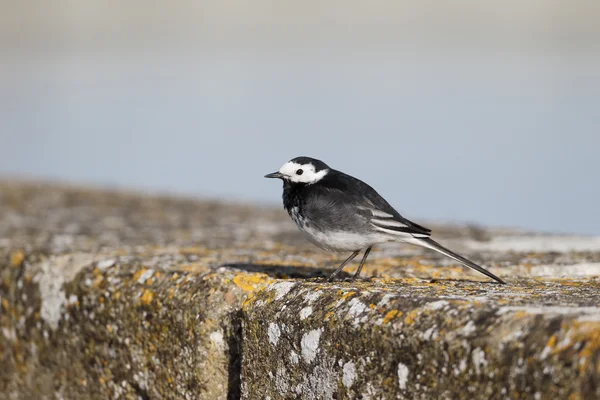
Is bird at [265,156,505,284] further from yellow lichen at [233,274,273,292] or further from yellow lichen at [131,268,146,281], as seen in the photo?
yellow lichen at [131,268,146,281]

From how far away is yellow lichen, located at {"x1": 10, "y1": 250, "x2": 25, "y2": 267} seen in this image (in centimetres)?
580

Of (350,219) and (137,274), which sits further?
(137,274)

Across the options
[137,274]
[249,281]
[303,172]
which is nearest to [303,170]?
[303,172]

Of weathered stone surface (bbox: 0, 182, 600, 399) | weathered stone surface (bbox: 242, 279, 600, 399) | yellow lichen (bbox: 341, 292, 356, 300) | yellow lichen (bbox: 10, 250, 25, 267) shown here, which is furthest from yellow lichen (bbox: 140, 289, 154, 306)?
yellow lichen (bbox: 10, 250, 25, 267)

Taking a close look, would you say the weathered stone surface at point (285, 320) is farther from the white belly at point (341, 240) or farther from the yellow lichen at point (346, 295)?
the white belly at point (341, 240)

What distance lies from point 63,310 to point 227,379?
161 centimetres

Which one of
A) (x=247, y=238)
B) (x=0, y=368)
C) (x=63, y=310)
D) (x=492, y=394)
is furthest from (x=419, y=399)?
(x=247, y=238)

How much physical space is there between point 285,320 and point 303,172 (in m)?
1.59

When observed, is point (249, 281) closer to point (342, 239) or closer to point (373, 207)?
point (342, 239)

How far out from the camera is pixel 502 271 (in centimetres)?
531

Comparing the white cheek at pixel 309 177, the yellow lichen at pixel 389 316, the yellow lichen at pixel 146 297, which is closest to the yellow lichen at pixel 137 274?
the yellow lichen at pixel 146 297

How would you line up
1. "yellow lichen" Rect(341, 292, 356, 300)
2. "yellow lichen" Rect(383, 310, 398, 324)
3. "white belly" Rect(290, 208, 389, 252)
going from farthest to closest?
"white belly" Rect(290, 208, 389, 252)
"yellow lichen" Rect(341, 292, 356, 300)
"yellow lichen" Rect(383, 310, 398, 324)

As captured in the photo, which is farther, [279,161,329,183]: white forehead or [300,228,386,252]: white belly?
[279,161,329,183]: white forehead

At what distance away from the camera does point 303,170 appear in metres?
5.18
